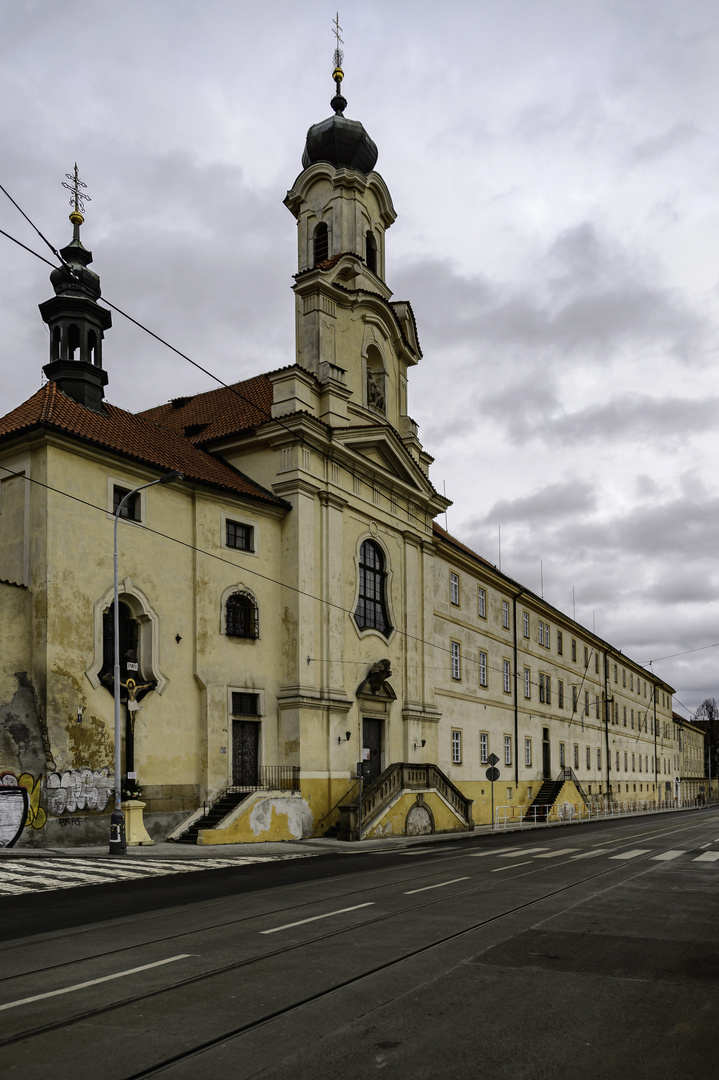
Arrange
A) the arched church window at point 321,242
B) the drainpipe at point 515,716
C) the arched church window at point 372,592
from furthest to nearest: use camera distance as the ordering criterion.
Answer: the drainpipe at point 515,716 → the arched church window at point 321,242 → the arched church window at point 372,592

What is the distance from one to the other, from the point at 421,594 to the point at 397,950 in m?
30.4

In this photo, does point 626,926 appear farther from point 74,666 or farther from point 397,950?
point 74,666

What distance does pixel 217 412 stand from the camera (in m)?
35.9

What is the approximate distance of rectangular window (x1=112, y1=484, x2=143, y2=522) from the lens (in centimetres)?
2572

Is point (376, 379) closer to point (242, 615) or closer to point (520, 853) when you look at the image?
point (242, 615)

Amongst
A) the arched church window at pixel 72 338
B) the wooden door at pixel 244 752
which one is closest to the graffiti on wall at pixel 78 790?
the wooden door at pixel 244 752

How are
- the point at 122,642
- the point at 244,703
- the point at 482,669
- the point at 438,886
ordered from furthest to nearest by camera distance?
1. the point at 482,669
2. the point at 244,703
3. the point at 122,642
4. the point at 438,886

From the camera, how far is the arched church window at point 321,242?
3903 centimetres

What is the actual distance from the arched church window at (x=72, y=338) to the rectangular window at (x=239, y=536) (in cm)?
723

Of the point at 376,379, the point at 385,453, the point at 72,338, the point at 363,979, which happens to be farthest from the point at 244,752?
the point at 363,979

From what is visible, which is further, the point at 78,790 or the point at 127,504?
the point at 127,504

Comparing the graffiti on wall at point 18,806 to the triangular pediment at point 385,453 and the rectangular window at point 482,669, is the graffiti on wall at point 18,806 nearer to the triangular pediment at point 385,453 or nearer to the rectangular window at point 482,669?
the triangular pediment at point 385,453

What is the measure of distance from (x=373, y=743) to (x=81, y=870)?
1841cm

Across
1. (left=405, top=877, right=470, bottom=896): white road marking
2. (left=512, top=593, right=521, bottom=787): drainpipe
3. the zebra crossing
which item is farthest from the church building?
(left=405, top=877, right=470, bottom=896): white road marking
